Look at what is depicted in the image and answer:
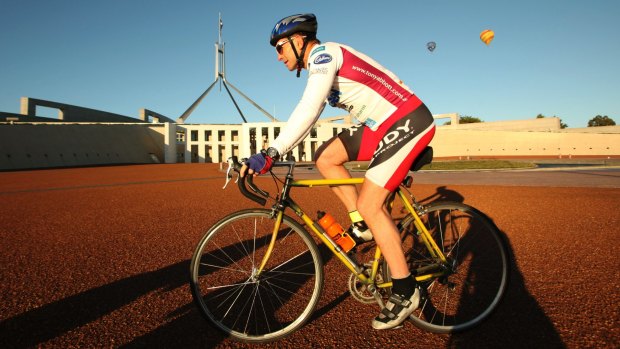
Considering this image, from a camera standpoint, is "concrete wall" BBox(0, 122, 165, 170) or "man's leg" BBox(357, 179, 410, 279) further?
"concrete wall" BBox(0, 122, 165, 170)

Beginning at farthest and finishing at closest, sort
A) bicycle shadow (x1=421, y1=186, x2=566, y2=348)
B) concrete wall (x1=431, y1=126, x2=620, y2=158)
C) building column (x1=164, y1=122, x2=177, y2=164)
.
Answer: concrete wall (x1=431, y1=126, x2=620, y2=158)
building column (x1=164, y1=122, x2=177, y2=164)
bicycle shadow (x1=421, y1=186, x2=566, y2=348)

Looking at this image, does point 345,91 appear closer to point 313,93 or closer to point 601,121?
point 313,93

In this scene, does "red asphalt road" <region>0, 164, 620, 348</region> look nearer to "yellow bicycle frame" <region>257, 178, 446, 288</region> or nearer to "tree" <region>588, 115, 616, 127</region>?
"yellow bicycle frame" <region>257, 178, 446, 288</region>

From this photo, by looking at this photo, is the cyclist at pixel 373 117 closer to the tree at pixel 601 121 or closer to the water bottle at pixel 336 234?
the water bottle at pixel 336 234

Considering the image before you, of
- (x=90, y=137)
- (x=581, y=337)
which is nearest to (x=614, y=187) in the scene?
(x=581, y=337)

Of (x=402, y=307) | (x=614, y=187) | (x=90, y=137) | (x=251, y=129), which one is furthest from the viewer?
(x=251, y=129)

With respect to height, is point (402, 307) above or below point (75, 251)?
above

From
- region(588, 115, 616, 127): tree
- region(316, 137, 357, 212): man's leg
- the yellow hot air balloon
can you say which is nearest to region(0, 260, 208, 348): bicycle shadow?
region(316, 137, 357, 212): man's leg

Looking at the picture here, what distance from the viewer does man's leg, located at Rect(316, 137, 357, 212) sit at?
286cm

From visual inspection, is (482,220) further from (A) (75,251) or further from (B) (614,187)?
(B) (614,187)

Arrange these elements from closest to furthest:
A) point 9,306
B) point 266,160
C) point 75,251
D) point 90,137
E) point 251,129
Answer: point 266,160, point 9,306, point 75,251, point 90,137, point 251,129

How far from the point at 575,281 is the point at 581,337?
1280 mm

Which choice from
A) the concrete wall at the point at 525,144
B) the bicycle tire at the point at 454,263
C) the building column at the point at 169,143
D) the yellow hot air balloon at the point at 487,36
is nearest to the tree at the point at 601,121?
the concrete wall at the point at 525,144

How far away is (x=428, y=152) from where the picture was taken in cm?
262
